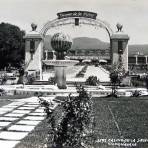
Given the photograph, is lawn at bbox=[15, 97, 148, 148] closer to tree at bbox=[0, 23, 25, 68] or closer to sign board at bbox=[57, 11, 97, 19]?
sign board at bbox=[57, 11, 97, 19]

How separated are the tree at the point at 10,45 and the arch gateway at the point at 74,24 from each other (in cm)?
1929

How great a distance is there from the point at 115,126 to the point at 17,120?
451 cm

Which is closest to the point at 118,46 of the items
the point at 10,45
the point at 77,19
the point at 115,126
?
the point at 77,19

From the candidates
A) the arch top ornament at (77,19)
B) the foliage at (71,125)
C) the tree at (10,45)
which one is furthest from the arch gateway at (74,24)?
the foliage at (71,125)

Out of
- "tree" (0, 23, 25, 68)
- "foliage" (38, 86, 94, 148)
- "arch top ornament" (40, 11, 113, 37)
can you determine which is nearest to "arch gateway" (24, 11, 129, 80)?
"arch top ornament" (40, 11, 113, 37)

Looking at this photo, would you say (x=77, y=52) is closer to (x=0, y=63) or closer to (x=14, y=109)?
(x=0, y=63)

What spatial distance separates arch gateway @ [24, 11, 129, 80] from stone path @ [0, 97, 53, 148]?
19.0 m

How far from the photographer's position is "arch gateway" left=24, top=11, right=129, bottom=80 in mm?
43750

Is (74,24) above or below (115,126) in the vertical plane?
above

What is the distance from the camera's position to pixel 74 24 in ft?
144

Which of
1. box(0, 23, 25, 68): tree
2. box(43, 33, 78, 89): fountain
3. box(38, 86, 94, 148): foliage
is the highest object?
box(0, 23, 25, 68): tree

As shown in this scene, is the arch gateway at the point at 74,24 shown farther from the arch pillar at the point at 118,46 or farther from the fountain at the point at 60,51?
the fountain at the point at 60,51

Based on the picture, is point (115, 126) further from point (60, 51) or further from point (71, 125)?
point (60, 51)

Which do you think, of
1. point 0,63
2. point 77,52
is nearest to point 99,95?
point 0,63
